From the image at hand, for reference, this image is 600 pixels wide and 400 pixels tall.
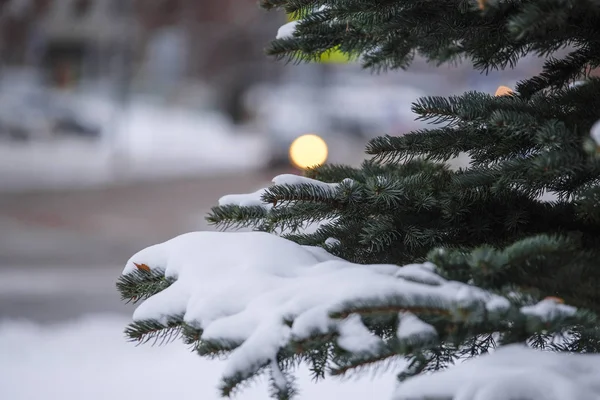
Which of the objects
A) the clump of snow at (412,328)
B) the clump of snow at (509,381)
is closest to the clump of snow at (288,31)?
the clump of snow at (412,328)

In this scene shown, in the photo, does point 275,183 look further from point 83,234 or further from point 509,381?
point 83,234

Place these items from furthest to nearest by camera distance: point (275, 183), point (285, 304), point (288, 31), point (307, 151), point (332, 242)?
point (307, 151)
point (288, 31)
point (332, 242)
point (275, 183)
point (285, 304)

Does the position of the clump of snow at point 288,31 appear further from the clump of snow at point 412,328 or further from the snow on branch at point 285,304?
the clump of snow at point 412,328

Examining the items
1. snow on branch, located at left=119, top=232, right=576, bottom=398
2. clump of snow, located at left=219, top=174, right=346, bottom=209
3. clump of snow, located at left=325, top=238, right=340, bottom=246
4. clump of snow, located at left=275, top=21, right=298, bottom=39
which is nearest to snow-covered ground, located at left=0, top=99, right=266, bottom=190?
clump of snow, located at left=275, top=21, right=298, bottom=39

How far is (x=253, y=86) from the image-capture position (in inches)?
1254

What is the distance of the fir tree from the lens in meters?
1.38

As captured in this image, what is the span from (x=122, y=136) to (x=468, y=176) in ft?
81.9

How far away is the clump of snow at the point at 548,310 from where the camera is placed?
1181 mm

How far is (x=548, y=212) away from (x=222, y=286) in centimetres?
84

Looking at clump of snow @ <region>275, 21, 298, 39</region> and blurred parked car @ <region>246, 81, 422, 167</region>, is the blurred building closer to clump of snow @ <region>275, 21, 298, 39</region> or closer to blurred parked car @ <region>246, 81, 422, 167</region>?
blurred parked car @ <region>246, 81, 422, 167</region>

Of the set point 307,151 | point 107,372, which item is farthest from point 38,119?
Answer: point 107,372

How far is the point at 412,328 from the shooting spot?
1.24 m

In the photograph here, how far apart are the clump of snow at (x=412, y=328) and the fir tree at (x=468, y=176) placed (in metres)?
0.07

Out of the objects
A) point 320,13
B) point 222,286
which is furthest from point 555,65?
point 222,286
